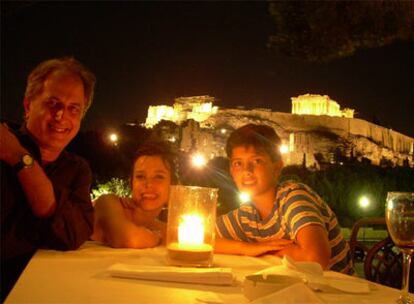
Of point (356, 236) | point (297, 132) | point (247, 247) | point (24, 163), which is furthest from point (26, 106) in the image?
point (297, 132)

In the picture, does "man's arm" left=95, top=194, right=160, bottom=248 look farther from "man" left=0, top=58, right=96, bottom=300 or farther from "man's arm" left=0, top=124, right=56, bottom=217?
"man's arm" left=0, top=124, right=56, bottom=217

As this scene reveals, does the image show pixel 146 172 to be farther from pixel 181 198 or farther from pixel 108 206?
pixel 181 198

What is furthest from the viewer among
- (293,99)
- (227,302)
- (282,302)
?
(293,99)

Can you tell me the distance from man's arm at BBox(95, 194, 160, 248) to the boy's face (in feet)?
1.23

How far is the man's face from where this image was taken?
1.53 metres

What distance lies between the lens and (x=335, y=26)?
2.59m

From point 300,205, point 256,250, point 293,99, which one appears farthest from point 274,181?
point 293,99

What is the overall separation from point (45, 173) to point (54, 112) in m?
0.21

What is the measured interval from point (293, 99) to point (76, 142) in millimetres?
28229

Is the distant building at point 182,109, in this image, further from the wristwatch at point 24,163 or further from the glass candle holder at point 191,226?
the glass candle holder at point 191,226

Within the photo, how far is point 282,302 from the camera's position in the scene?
0.68 meters

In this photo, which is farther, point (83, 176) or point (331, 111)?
point (331, 111)

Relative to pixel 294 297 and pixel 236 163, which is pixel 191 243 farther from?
pixel 236 163

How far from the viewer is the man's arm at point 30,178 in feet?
4.20
